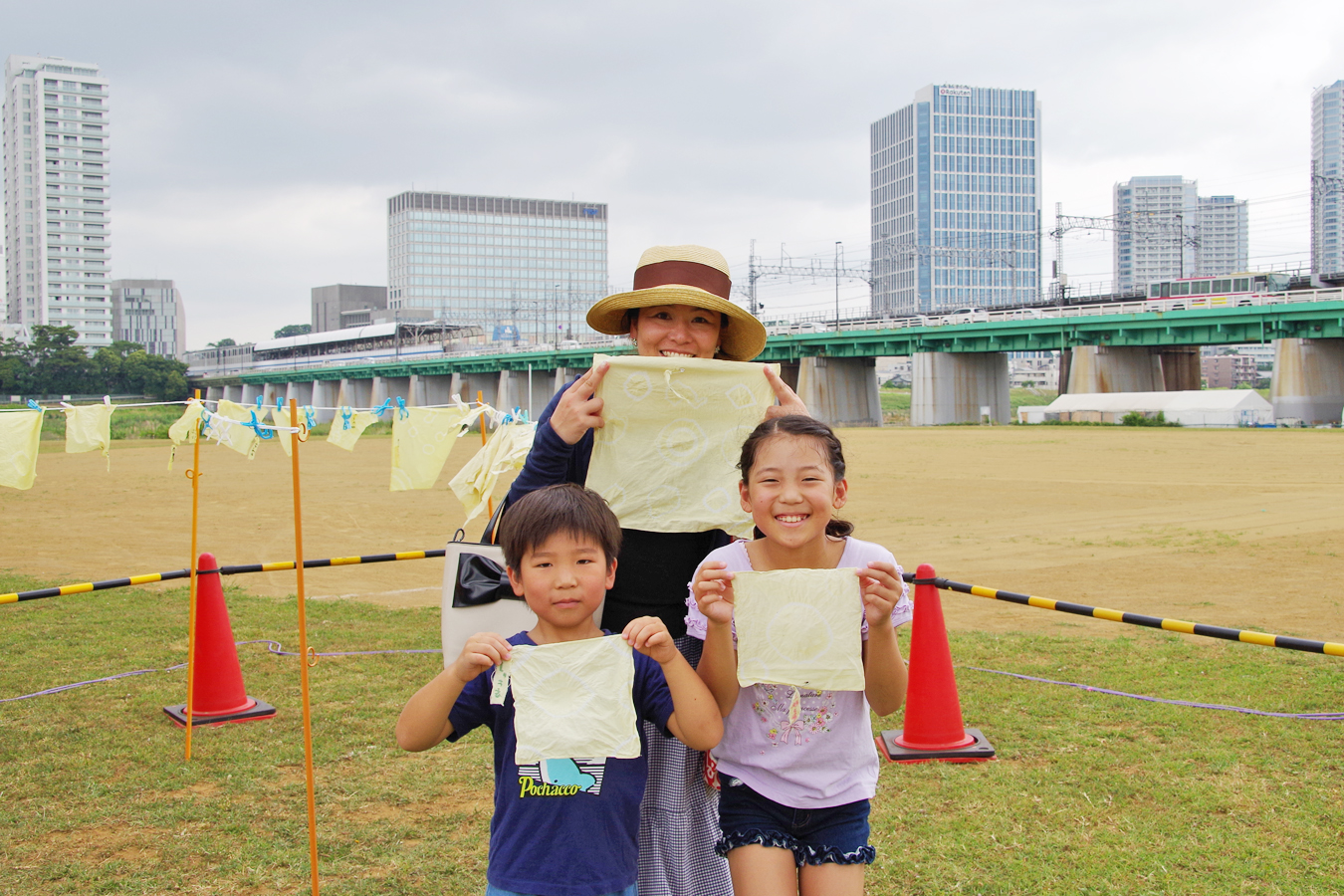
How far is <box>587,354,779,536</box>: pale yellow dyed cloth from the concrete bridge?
36.2 meters

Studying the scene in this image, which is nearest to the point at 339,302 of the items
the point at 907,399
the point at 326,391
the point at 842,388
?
the point at 326,391

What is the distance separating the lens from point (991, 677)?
7836mm

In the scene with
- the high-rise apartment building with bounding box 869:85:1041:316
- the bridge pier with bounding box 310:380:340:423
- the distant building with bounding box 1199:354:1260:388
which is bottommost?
the bridge pier with bounding box 310:380:340:423

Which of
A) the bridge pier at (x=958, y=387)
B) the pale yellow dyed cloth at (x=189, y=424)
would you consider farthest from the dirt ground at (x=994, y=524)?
the bridge pier at (x=958, y=387)

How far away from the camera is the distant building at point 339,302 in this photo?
154m

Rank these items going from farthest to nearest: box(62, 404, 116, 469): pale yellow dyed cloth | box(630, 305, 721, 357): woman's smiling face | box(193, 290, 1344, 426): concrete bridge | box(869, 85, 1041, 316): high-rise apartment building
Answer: box(869, 85, 1041, 316): high-rise apartment building
box(193, 290, 1344, 426): concrete bridge
box(62, 404, 116, 469): pale yellow dyed cloth
box(630, 305, 721, 357): woman's smiling face

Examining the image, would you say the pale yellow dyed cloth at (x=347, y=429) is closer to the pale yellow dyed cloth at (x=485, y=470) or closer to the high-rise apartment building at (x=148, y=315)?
the pale yellow dyed cloth at (x=485, y=470)

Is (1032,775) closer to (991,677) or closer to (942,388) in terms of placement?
(991,677)

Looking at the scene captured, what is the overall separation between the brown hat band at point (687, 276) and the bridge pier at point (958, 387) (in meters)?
56.1

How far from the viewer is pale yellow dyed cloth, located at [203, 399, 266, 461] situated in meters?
7.08

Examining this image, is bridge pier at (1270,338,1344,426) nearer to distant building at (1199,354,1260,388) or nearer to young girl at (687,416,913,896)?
young girl at (687,416,913,896)

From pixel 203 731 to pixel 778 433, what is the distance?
544 cm

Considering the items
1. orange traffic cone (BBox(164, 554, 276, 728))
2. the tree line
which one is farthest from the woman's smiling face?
the tree line

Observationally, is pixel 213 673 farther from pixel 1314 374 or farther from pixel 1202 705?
pixel 1314 374
